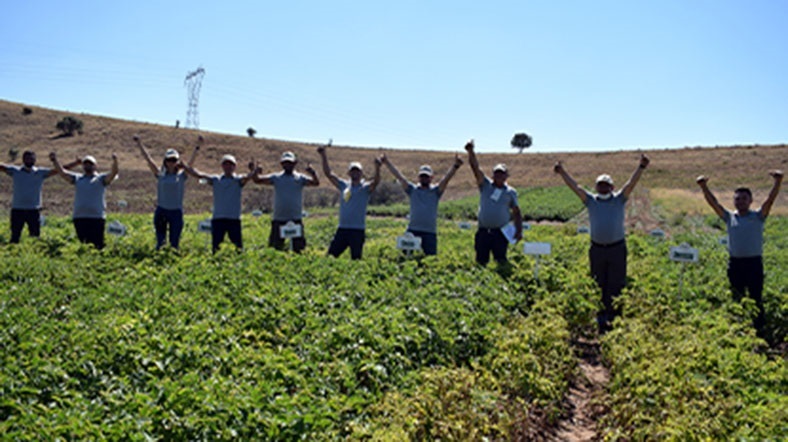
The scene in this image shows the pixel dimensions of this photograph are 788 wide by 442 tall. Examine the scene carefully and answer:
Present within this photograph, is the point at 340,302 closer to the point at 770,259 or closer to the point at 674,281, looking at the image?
the point at 674,281

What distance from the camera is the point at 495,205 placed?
30.8 ft

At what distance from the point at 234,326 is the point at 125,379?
1461 millimetres

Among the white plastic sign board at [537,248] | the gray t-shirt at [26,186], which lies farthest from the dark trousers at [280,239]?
the gray t-shirt at [26,186]

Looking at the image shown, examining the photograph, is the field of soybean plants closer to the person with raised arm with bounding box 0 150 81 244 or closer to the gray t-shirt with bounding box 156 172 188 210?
the gray t-shirt with bounding box 156 172 188 210

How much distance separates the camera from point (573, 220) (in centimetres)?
2741

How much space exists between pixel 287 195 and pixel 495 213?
3128mm

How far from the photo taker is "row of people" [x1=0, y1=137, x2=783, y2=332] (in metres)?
8.58

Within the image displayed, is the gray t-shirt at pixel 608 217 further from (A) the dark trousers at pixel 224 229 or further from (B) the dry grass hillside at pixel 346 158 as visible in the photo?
(B) the dry grass hillside at pixel 346 158

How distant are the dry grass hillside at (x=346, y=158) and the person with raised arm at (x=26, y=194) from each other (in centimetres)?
2288

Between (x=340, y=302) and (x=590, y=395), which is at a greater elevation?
(x=340, y=302)

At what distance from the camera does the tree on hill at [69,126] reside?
56.5m

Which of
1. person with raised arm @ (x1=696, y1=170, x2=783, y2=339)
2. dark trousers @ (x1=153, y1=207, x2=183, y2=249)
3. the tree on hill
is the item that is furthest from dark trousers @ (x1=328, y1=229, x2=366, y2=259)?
the tree on hill

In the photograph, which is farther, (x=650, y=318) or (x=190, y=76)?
(x=190, y=76)

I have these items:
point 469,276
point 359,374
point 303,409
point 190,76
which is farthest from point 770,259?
point 190,76
